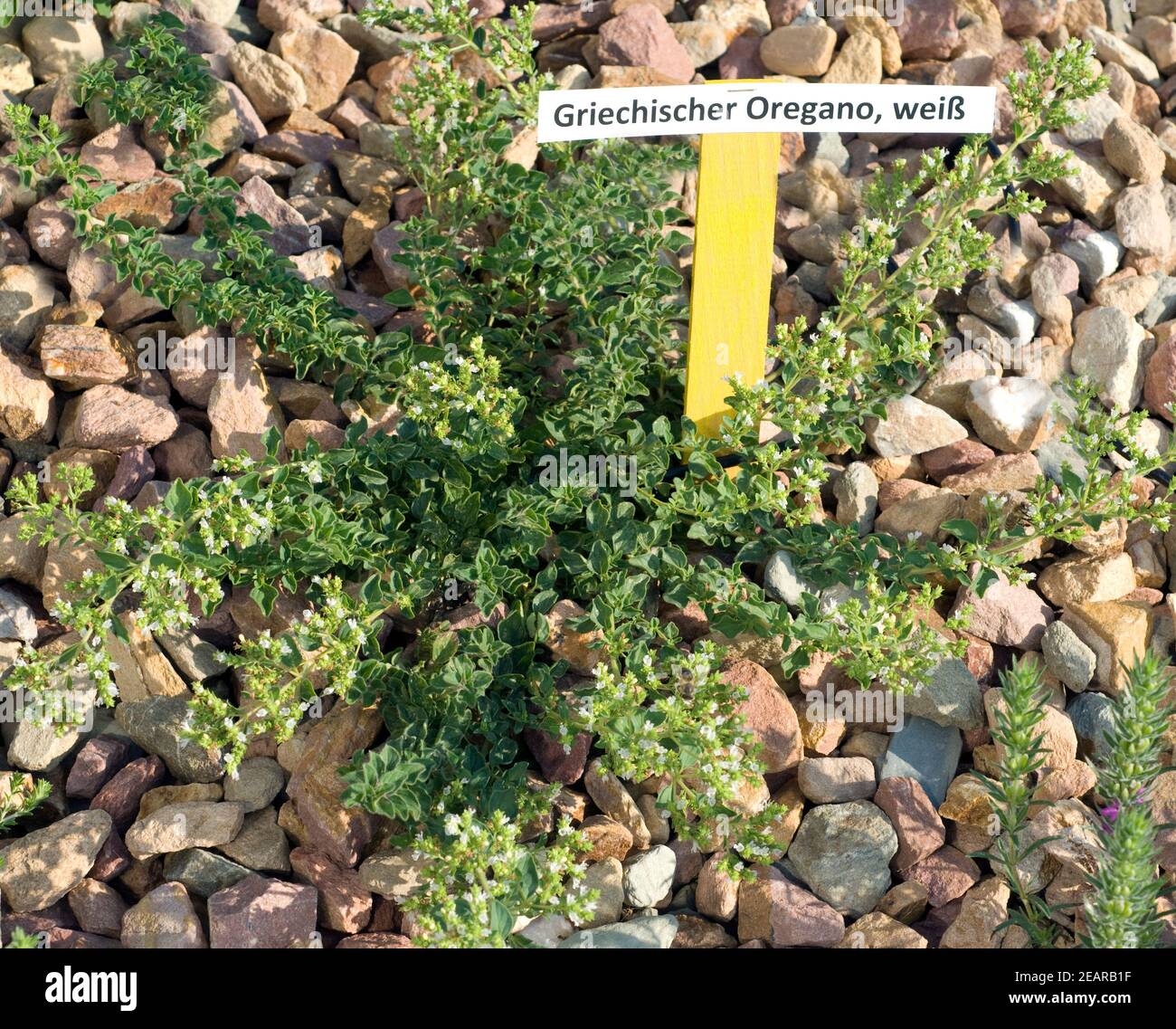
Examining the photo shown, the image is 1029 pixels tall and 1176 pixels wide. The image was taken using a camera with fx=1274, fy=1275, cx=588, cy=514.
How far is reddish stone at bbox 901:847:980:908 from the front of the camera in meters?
3.75

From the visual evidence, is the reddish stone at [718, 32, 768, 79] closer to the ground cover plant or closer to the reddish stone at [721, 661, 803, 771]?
the ground cover plant

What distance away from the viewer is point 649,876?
12.3 ft

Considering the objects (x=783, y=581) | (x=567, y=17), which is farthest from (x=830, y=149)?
(x=783, y=581)

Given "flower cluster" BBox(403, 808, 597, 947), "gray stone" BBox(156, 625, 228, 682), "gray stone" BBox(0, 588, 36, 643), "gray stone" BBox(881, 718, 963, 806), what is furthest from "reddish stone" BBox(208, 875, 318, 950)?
"gray stone" BBox(881, 718, 963, 806)

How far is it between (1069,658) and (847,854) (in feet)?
3.28

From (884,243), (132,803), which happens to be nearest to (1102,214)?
(884,243)

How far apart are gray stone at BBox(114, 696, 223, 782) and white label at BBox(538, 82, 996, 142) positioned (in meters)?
2.13

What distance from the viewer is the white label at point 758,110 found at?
383 centimetres

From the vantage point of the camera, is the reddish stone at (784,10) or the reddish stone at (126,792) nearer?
the reddish stone at (126,792)

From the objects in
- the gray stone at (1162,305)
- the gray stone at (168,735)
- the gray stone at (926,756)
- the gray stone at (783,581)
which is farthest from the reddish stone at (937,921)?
the gray stone at (1162,305)

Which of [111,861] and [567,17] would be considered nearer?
[111,861]

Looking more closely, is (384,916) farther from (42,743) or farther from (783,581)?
(783,581)

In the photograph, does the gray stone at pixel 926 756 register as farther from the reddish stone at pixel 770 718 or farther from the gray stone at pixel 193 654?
the gray stone at pixel 193 654

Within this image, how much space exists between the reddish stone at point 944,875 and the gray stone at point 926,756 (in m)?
0.20
